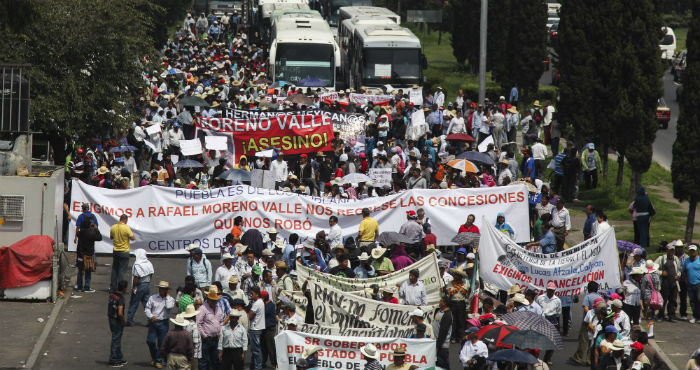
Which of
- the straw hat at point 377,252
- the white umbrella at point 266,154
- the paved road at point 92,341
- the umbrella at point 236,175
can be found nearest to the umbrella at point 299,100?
the white umbrella at point 266,154

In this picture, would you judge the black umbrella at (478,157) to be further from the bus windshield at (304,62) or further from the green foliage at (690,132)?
the bus windshield at (304,62)

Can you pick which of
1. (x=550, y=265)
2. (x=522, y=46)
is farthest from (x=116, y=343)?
(x=522, y=46)

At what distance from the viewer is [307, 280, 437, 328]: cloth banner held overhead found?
18.1 m

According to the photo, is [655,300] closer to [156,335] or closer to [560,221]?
[560,221]

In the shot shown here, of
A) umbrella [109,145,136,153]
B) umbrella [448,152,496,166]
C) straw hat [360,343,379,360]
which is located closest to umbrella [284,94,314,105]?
umbrella [109,145,136,153]

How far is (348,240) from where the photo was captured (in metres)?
22.2

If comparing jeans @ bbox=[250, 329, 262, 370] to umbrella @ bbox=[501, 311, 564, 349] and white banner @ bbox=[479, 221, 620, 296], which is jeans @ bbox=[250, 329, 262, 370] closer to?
umbrella @ bbox=[501, 311, 564, 349]

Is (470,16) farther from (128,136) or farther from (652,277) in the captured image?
(652,277)

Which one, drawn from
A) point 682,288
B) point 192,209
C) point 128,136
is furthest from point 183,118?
point 682,288

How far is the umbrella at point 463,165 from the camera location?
26.9 meters

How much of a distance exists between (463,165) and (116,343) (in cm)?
1113

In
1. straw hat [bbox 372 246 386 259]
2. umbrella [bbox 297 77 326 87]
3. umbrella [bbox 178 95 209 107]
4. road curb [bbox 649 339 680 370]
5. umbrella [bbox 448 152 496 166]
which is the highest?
umbrella [bbox 297 77 326 87]

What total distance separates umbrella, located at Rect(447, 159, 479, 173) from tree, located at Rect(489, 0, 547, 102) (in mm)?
19908

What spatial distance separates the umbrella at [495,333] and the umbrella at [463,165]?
10.5 meters
